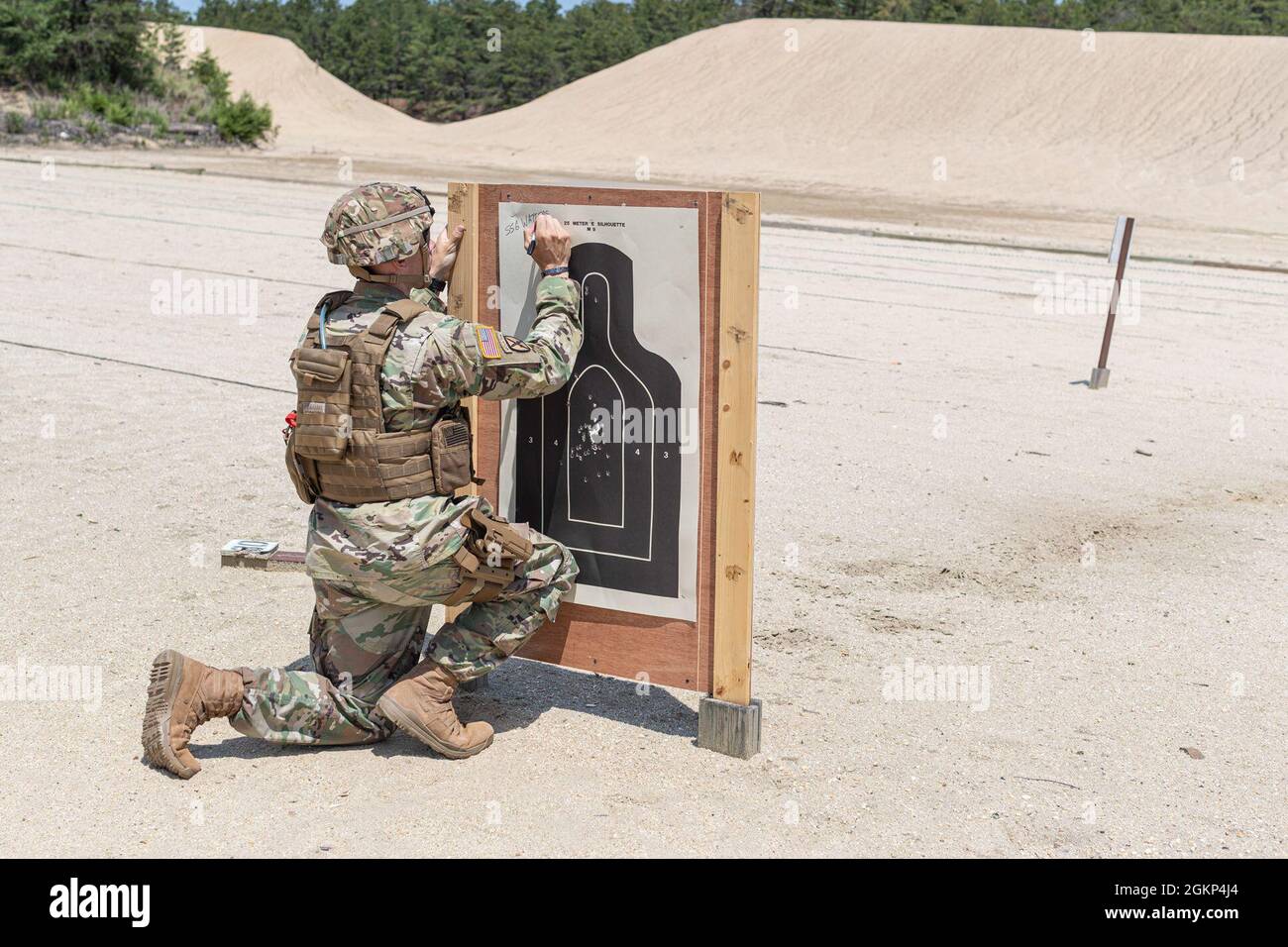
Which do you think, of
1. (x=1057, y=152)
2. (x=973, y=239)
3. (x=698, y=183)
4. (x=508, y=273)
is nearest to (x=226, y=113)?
(x=698, y=183)

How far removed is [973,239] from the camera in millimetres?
21500

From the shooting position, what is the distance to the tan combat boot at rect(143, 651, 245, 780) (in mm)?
3789

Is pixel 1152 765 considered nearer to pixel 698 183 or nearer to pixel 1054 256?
pixel 1054 256

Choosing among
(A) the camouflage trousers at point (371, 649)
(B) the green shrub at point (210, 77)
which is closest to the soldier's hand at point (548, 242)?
(A) the camouflage trousers at point (371, 649)

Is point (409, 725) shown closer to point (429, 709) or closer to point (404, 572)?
point (429, 709)

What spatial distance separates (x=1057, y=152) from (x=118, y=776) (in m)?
40.3

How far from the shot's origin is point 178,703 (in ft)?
12.4

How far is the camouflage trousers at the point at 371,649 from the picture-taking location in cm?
393

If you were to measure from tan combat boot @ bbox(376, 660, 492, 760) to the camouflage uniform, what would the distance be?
2.5 inches

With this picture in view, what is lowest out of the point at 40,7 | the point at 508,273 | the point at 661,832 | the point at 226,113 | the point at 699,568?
the point at 661,832

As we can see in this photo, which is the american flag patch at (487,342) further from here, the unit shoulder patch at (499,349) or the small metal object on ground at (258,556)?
the small metal object on ground at (258,556)

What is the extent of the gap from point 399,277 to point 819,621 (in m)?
2.47
